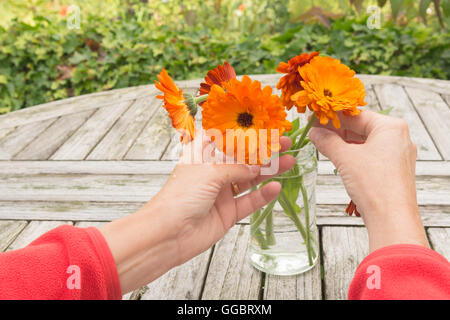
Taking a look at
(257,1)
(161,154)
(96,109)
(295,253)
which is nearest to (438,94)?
→ (161,154)

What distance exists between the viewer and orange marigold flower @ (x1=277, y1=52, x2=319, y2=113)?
0.60m

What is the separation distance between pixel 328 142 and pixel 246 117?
168 millimetres

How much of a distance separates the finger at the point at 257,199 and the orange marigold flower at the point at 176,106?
0.16 meters

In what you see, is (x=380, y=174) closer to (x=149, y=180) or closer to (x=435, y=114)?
(x=149, y=180)

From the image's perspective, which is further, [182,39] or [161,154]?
[182,39]

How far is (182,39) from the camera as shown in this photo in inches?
101

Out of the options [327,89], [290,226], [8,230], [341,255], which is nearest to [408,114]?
[341,255]

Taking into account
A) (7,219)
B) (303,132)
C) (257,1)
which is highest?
(257,1)

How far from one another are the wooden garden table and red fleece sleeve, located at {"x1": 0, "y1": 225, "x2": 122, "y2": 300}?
225mm

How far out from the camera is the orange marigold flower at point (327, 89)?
1.93 feet

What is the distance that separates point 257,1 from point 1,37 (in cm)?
173
